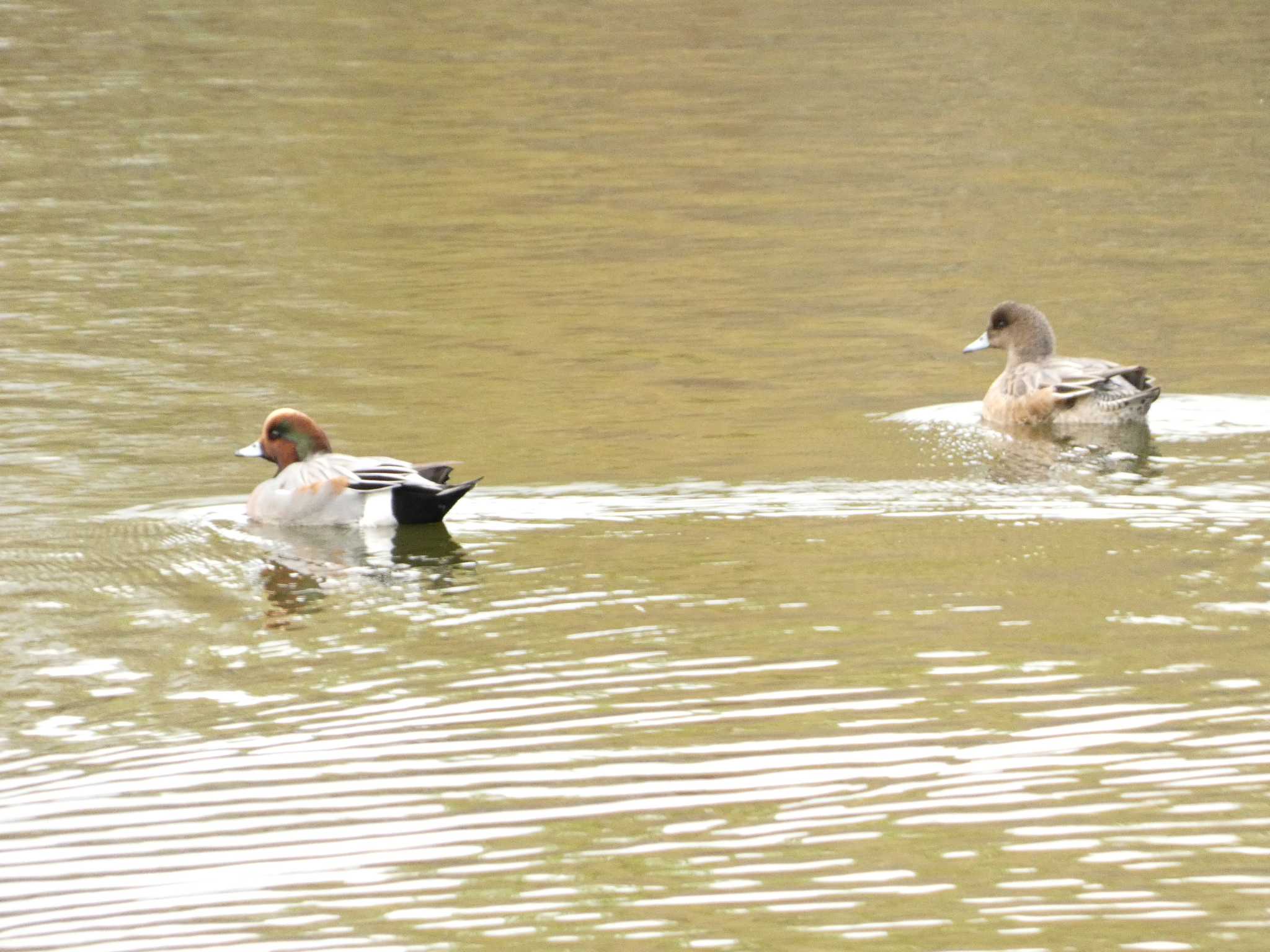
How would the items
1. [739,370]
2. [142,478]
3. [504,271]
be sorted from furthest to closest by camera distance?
[504,271], [739,370], [142,478]

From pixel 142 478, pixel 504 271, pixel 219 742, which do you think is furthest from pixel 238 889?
pixel 504 271

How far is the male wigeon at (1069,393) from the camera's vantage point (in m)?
12.4

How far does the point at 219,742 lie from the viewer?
754 centimetres

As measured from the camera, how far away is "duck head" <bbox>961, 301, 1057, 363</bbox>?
44.6ft

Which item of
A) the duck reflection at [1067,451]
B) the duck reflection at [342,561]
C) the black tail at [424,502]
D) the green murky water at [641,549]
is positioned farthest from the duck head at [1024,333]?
the duck reflection at [342,561]

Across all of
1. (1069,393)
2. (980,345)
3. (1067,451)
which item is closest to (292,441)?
(1067,451)

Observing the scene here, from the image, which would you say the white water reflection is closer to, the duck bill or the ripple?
the ripple

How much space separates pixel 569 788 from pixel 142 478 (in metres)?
5.31

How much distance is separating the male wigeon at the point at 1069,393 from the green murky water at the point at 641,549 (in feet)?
0.99

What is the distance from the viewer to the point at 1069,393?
1259cm

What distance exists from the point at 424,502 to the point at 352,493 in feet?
1.44

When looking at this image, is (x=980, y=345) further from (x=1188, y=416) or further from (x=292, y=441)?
(x=292, y=441)

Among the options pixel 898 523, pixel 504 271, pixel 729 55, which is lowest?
pixel 898 523

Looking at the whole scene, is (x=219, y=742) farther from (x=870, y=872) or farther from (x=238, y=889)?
(x=870, y=872)
